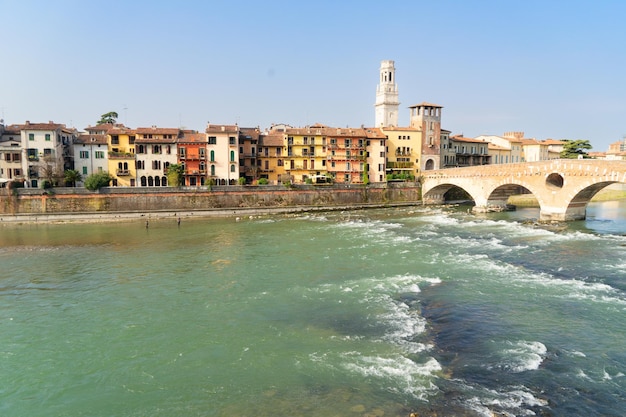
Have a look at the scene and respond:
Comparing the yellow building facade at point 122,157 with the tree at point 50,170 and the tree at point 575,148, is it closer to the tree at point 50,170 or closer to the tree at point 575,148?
the tree at point 50,170

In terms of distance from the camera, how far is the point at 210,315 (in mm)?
19984

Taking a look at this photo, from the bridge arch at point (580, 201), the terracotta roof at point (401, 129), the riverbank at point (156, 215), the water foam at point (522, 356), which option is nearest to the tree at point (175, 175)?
the riverbank at point (156, 215)

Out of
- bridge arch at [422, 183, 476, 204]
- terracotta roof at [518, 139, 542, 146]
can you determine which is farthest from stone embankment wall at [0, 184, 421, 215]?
terracotta roof at [518, 139, 542, 146]

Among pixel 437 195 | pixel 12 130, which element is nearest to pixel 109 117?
pixel 12 130

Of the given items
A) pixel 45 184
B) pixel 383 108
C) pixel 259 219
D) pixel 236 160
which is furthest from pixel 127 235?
pixel 383 108

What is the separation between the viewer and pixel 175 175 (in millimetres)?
63500

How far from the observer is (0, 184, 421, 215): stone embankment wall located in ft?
186

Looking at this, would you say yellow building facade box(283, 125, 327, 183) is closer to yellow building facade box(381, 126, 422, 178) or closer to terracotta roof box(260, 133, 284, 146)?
terracotta roof box(260, 133, 284, 146)

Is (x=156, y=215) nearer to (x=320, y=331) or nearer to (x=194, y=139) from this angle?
(x=194, y=139)

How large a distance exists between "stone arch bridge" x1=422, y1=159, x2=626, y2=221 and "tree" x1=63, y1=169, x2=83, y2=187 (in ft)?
180

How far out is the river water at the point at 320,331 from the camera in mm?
12805

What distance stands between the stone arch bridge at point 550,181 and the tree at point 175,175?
3998 cm

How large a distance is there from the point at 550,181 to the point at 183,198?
4597cm

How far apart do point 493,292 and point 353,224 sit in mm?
28171
